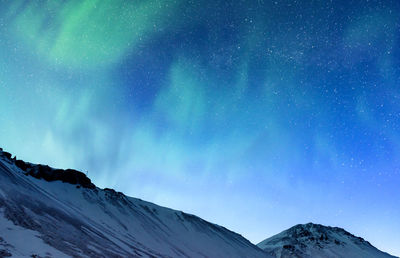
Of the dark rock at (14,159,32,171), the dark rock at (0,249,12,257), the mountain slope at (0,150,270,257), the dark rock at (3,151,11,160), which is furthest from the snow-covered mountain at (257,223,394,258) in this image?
the dark rock at (0,249,12,257)

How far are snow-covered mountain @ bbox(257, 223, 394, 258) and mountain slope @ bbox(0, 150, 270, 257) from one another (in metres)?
44.8

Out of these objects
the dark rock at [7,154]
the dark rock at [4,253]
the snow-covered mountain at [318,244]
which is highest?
the snow-covered mountain at [318,244]

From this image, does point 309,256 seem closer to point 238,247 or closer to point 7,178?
point 238,247

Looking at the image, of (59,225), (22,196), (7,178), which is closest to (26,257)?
(59,225)

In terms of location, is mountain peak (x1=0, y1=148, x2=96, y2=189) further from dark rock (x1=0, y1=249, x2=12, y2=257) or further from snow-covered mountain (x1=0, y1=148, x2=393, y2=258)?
dark rock (x1=0, y1=249, x2=12, y2=257)

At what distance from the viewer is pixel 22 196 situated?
45.3 metres

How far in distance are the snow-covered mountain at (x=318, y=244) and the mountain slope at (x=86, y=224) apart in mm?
44780

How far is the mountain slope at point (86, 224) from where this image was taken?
30953mm

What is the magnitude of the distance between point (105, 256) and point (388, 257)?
197m

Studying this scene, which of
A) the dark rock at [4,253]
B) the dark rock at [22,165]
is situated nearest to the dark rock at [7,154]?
the dark rock at [22,165]

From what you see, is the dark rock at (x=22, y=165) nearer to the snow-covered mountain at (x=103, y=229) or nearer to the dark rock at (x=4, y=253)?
the snow-covered mountain at (x=103, y=229)

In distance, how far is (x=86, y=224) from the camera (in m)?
50.7

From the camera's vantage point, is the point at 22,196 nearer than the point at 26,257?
No

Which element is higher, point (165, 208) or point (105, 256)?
point (165, 208)
